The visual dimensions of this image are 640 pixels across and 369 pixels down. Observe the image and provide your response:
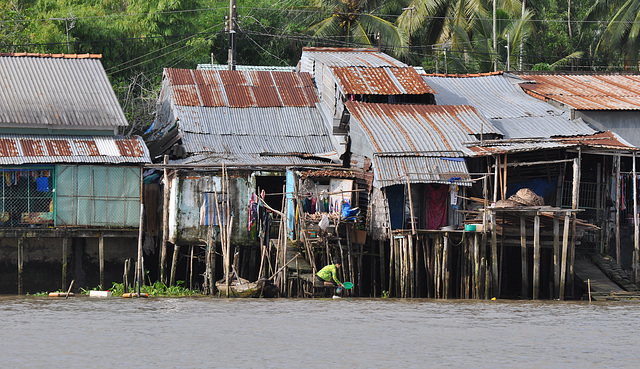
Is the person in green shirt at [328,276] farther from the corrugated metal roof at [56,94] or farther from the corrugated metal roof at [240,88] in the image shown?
the corrugated metal roof at [240,88]

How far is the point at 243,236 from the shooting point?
84.1 ft

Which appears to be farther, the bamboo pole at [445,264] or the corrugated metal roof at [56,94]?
the corrugated metal roof at [56,94]

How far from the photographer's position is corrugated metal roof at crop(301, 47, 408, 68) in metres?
30.3

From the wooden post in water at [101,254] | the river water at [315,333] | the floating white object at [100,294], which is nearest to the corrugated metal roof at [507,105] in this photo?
the river water at [315,333]

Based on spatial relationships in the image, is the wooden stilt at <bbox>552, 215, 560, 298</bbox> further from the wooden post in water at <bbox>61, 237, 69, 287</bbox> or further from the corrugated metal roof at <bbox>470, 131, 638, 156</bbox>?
the wooden post in water at <bbox>61, 237, 69, 287</bbox>

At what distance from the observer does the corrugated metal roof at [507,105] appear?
27.4 m

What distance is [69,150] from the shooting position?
1004 inches

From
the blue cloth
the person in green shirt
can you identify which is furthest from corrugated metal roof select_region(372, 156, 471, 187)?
the blue cloth

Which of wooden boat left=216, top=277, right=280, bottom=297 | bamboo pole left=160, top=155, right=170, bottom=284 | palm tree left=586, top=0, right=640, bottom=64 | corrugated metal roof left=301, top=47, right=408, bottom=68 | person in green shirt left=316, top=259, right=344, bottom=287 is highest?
palm tree left=586, top=0, right=640, bottom=64

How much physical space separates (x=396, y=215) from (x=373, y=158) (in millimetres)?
1522

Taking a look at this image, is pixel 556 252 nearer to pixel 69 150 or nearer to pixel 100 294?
pixel 100 294

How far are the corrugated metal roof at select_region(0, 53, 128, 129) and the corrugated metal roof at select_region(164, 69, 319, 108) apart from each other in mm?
2615

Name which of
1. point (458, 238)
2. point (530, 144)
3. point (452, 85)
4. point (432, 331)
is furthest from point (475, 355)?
point (452, 85)

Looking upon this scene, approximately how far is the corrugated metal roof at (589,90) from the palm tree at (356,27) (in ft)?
22.1
